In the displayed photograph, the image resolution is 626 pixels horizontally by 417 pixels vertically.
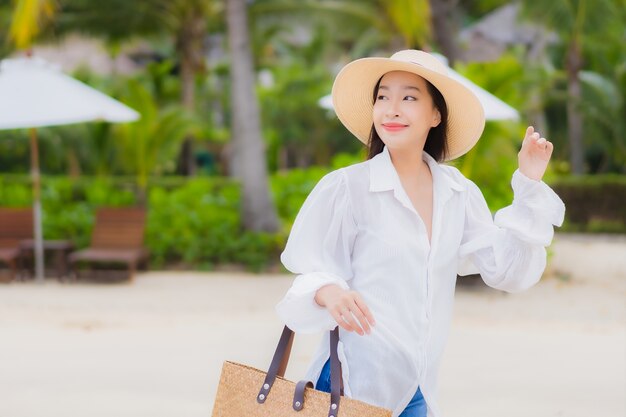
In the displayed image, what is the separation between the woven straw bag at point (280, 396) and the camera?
7.27 feet

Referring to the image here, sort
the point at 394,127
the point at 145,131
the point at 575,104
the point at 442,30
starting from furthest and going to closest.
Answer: the point at 575,104
the point at 442,30
the point at 145,131
the point at 394,127

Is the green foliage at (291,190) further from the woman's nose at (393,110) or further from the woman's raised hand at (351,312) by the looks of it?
the woman's raised hand at (351,312)

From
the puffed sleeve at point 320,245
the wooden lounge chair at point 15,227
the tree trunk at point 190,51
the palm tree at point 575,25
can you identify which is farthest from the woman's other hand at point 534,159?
the palm tree at point 575,25

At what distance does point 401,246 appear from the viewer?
2428 millimetres

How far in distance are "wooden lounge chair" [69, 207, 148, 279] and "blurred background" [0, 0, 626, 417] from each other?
0.19 feet

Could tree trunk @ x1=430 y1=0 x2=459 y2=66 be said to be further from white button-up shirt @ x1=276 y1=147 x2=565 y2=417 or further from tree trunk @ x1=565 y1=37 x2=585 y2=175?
white button-up shirt @ x1=276 y1=147 x2=565 y2=417

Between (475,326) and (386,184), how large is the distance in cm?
622

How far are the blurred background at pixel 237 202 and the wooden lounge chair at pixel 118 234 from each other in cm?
6

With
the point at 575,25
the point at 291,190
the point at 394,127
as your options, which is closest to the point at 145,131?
the point at 291,190

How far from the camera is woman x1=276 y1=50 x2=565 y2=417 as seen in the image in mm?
2436

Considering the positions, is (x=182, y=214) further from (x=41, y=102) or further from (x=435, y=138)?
(x=435, y=138)

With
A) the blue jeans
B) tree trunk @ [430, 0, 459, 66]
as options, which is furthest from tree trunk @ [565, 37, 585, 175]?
the blue jeans

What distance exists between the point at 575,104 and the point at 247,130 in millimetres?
9347

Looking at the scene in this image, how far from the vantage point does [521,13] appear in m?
21.5
